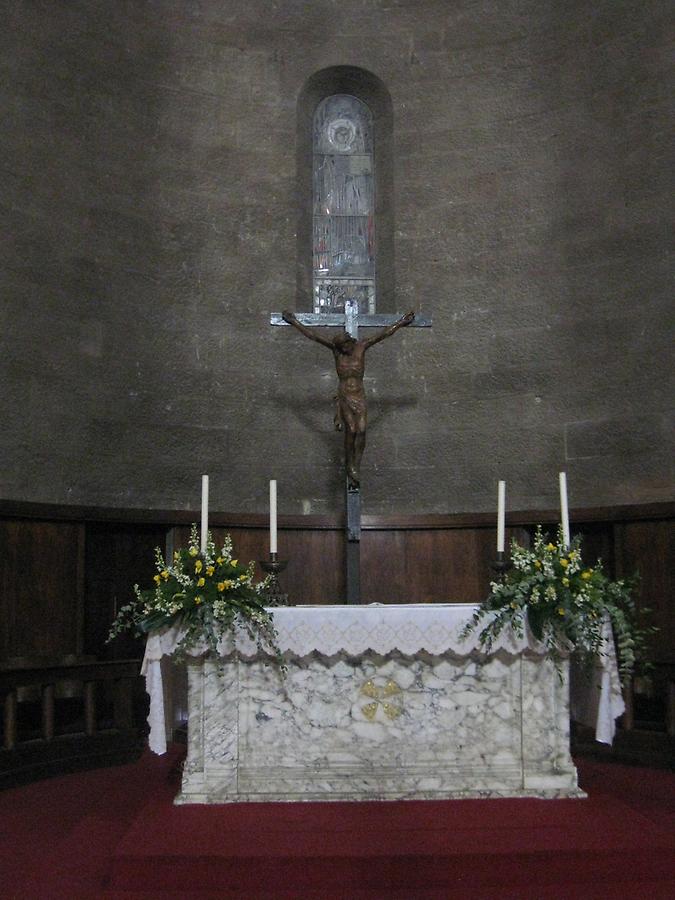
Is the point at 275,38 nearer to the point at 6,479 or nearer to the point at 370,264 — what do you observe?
the point at 370,264

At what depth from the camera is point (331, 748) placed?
17.7 ft

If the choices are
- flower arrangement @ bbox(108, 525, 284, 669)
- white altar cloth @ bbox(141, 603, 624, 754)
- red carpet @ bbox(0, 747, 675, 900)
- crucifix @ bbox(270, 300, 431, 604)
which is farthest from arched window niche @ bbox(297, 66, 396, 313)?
red carpet @ bbox(0, 747, 675, 900)

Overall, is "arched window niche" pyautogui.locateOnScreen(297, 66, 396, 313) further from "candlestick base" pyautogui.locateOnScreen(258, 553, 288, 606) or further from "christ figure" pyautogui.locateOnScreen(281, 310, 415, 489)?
"candlestick base" pyautogui.locateOnScreen(258, 553, 288, 606)

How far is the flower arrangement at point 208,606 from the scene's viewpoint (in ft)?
17.1

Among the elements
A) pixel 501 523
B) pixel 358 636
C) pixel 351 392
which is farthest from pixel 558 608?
pixel 351 392

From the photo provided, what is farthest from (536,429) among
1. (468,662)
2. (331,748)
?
(331,748)

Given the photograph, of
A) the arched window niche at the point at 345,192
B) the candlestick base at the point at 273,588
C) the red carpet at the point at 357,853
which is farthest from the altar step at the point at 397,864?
the arched window niche at the point at 345,192

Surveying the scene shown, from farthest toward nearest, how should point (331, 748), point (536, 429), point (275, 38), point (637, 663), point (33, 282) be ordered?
point (275, 38) < point (536, 429) < point (33, 282) < point (637, 663) < point (331, 748)

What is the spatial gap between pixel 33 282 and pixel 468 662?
471 cm

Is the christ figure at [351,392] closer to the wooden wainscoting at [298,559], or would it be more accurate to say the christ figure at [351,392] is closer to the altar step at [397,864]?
the wooden wainscoting at [298,559]

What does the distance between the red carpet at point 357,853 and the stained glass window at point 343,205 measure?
5501 millimetres

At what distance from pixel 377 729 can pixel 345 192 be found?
19.7ft

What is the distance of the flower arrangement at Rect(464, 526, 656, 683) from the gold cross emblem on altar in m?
0.55

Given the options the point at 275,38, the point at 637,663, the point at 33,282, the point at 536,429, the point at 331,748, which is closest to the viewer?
the point at 331,748
